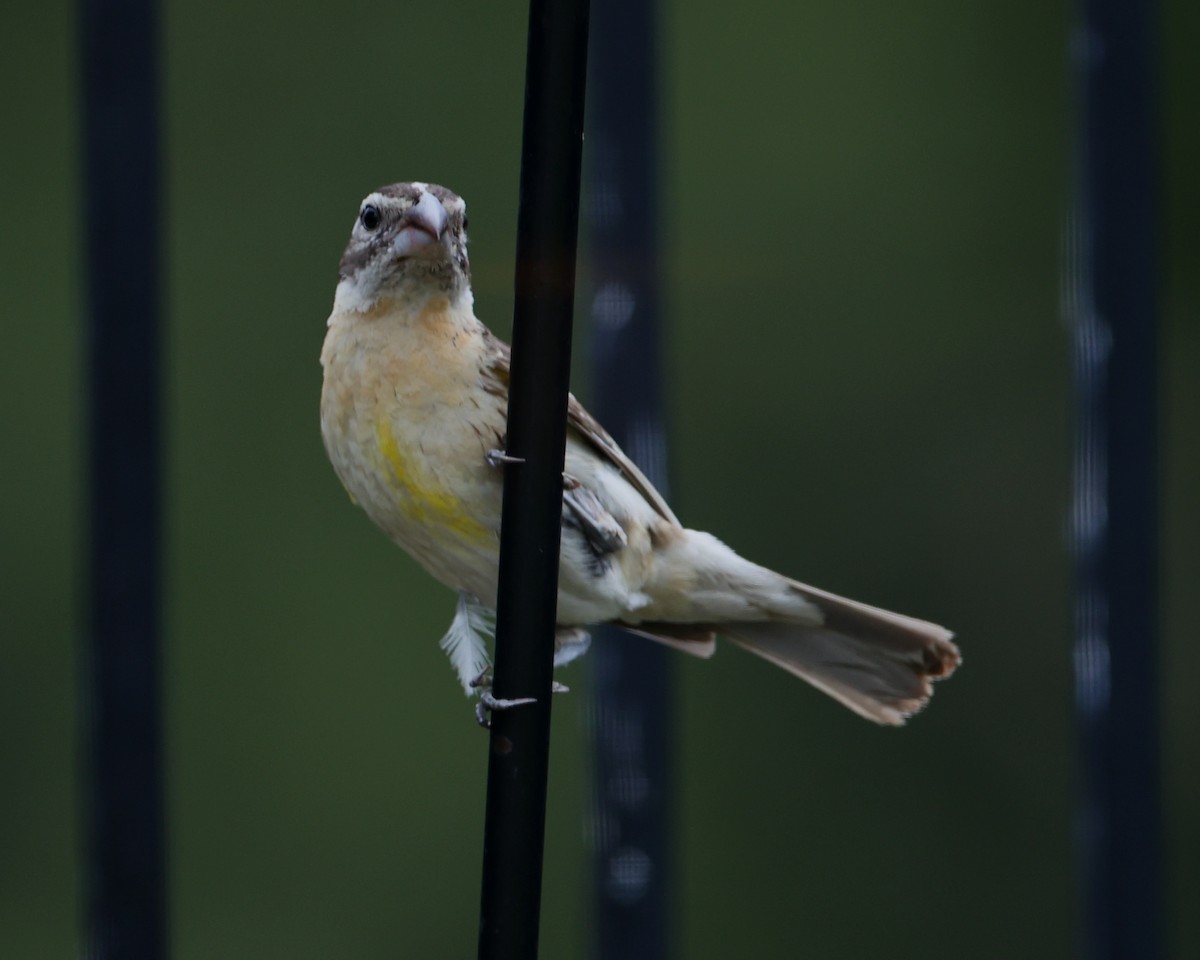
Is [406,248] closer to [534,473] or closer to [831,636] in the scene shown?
[534,473]

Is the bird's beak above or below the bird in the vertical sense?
above

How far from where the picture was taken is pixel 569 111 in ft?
3.71

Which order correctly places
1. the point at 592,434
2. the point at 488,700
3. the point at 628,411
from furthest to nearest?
the point at 628,411
the point at 592,434
the point at 488,700

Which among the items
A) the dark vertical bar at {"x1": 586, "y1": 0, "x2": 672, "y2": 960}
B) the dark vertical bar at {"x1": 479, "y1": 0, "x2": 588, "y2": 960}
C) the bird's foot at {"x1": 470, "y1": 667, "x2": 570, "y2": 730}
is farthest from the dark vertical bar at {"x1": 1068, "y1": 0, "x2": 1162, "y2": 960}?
the dark vertical bar at {"x1": 479, "y1": 0, "x2": 588, "y2": 960}

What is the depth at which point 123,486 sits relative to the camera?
3.00 meters

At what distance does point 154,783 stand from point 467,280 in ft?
4.91

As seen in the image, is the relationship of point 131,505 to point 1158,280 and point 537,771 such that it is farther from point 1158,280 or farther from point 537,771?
point 1158,280

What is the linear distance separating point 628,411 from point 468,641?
1.23m

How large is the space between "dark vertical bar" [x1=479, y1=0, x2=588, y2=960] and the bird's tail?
1159mm

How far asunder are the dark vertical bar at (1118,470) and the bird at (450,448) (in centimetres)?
158

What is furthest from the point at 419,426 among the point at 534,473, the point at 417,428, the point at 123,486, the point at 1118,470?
the point at 1118,470

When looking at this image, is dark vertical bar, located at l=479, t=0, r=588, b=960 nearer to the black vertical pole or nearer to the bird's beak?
the bird's beak

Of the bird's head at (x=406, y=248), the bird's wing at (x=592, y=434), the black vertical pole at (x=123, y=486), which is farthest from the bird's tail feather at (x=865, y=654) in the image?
the black vertical pole at (x=123, y=486)

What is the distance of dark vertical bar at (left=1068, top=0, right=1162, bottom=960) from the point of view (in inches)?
140
